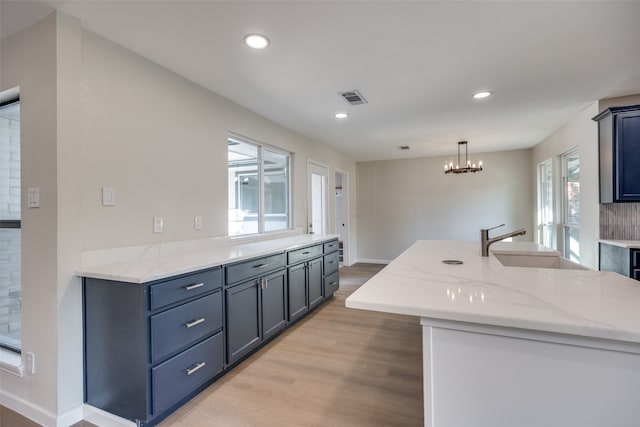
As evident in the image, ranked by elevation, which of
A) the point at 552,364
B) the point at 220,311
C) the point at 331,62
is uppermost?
the point at 331,62

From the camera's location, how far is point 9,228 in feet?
6.91

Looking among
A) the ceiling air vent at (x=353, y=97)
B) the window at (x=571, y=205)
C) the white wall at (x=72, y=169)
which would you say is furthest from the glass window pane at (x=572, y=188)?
the white wall at (x=72, y=169)

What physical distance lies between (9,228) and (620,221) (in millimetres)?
5435

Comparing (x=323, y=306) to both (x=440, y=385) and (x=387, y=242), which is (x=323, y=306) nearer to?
(x=440, y=385)

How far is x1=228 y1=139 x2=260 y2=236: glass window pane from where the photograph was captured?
337 cm

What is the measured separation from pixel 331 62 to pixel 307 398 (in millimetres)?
2413

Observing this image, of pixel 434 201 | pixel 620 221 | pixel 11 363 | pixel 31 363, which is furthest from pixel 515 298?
pixel 434 201

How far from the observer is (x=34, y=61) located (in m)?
1.86

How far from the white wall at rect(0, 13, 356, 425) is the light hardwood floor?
83cm

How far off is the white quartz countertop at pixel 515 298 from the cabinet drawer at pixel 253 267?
1216mm

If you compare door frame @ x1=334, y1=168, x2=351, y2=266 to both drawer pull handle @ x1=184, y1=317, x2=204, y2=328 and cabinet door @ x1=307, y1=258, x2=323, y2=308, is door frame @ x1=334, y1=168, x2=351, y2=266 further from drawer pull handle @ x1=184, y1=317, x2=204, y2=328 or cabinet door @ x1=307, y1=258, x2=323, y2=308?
drawer pull handle @ x1=184, y1=317, x2=204, y2=328

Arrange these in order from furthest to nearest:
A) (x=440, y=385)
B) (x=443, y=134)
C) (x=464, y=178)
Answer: (x=464, y=178) < (x=443, y=134) < (x=440, y=385)

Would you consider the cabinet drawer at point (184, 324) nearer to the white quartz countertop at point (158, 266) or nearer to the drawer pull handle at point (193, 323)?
the drawer pull handle at point (193, 323)

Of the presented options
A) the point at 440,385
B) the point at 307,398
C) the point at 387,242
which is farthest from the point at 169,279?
the point at 387,242
